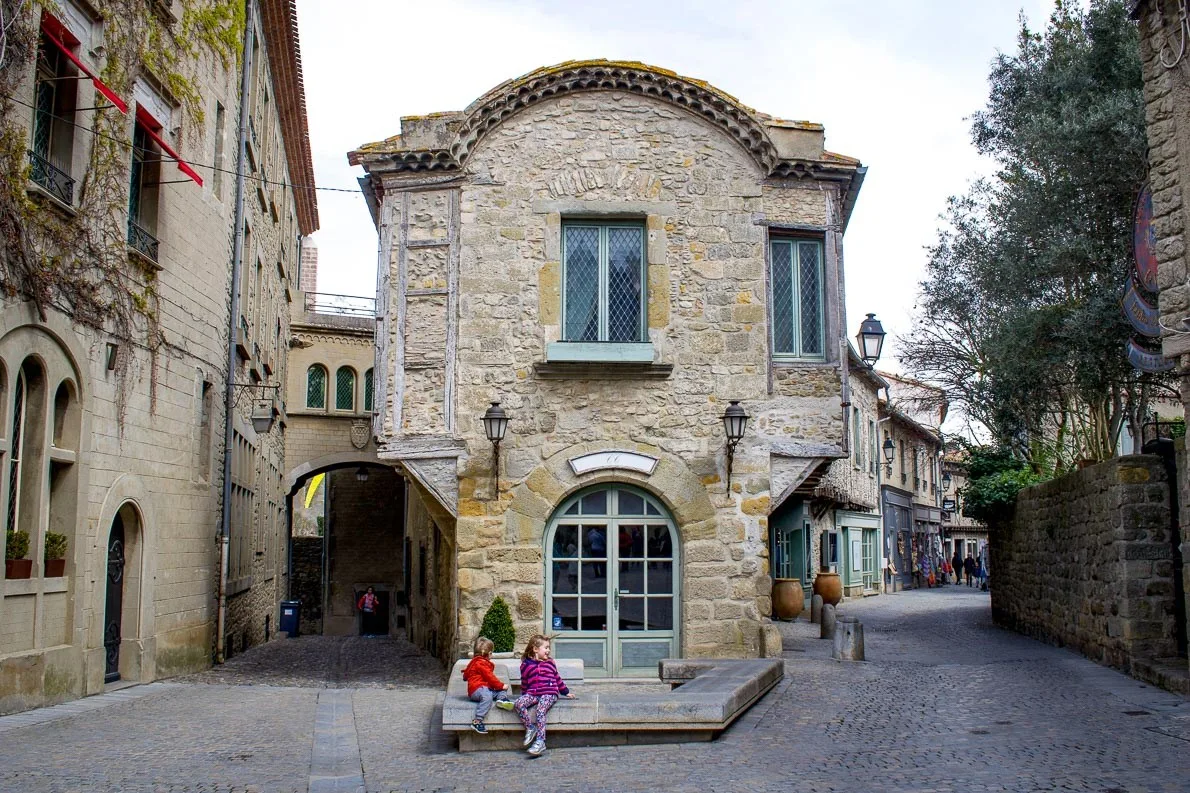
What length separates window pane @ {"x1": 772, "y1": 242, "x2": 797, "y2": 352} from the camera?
13.0 meters

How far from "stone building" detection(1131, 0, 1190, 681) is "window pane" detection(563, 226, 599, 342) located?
19.1ft

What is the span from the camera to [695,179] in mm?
12906

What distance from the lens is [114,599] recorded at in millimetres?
12391

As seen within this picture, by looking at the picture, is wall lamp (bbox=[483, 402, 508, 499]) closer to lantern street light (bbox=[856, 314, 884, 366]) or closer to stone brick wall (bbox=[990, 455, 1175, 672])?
lantern street light (bbox=[856, 314, 884, 366])

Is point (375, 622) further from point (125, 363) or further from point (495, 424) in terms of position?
point (495, 424)

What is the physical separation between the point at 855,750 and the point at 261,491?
16.6 metres

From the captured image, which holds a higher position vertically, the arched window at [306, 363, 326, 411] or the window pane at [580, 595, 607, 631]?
the arched window at [306, 363, 326, 411]

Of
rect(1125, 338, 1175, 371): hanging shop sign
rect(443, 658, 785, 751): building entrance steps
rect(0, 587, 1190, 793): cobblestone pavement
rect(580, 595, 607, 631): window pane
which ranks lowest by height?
rect(0, 587, 1190, 793): cobblestone pavement

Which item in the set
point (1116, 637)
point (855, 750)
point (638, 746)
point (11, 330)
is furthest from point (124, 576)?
point (1116, 637)

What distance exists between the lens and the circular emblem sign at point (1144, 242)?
10.6m

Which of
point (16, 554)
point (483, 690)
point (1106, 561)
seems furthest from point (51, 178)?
point (1106, 561)

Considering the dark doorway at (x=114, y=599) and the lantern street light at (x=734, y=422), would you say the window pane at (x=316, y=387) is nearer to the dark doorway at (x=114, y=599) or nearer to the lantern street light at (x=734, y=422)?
the dark doorway at (x=114, y=599)

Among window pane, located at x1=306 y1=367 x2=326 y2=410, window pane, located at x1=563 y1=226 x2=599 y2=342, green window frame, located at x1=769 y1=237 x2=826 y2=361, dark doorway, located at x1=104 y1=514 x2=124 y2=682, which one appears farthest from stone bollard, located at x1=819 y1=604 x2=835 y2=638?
window pane, located at x1=306 y1=367 x2=326 y2=410

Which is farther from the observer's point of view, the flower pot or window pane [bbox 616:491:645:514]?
window pane [bbox 616:491:645:514]
